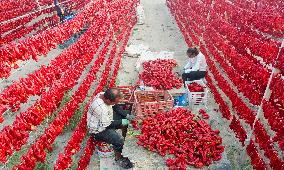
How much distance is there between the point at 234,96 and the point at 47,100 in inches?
180

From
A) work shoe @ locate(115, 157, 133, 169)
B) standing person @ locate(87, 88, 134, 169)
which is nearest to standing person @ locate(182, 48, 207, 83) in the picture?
standing person @ locate(87, 88, 134, 169)

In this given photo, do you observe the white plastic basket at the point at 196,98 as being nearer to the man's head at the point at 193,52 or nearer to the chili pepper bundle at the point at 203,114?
the chili pepper bundle at the point at 203,114

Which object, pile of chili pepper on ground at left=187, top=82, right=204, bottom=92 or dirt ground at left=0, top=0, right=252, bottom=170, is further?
pile of chili pepper on ground at left=187, top=82, right=204, bottom=92

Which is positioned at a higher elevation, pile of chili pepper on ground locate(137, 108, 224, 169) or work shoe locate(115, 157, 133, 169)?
pile of chili pepper on ground locate(137, 108, 224, 169)

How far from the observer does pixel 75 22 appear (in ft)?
31.6

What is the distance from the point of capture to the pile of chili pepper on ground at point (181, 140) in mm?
5109

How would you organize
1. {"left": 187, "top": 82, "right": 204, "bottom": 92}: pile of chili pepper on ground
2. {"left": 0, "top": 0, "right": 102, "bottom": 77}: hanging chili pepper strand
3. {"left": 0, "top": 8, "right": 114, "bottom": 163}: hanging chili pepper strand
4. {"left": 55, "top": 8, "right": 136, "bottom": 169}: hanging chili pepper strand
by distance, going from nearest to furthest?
{"left": 0, "top": 8, "right": 114, "bottom": 163}: hanging chili pepper strand
{"left": 55, "top": 8, "right": 136, "bottom": 169}: hanging chili pepper strand
{"left": 0, "top": 0, "right": 102, "bottom": 77}: hanging chili pepper strand
{"left": 187, "top": 82, "right": 204, "bottom": 92}: pile of chili pepper on ground

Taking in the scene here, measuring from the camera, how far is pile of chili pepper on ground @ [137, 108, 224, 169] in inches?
201

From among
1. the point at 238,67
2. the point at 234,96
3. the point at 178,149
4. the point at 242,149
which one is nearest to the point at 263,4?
the point at 238,67

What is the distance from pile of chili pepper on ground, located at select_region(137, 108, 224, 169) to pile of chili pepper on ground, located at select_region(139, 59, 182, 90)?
186 centimetres

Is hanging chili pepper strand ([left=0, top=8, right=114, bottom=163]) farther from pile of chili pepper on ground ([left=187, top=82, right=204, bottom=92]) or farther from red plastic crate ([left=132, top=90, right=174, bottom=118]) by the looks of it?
pile of chili pepper on ground ([left=187, top=82, right=204, bottom=92])

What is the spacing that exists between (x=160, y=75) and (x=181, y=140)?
3131 millimetres

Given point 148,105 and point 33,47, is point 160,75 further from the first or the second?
point 33,47

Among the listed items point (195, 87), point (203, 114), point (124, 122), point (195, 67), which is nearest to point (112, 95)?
point (124, 122)
